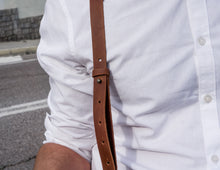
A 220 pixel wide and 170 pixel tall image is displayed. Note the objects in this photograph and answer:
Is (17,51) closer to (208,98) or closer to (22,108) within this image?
(22,108)

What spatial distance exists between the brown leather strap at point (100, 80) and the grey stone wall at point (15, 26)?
10.00 meters

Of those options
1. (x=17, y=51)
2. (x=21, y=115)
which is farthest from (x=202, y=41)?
(x=17, y=51)

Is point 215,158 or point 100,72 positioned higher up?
point 100,72

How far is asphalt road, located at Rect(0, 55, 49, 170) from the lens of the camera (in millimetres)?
3006

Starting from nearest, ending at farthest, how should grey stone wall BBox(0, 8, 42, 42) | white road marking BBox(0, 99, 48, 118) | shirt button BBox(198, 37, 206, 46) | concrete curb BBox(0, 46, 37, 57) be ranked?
shirt button BBox(198, 37, 206, 46), white road marking BBox(0, 99, 48, 118), concrete curb BBox(0, 46, 37, 57), grey stone wall BBox(0, 8, 42, 42)

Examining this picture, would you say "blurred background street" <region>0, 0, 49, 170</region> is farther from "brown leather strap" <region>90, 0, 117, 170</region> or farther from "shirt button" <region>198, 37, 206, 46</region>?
"shirt button" <region>198, 37, 206, 46</region>

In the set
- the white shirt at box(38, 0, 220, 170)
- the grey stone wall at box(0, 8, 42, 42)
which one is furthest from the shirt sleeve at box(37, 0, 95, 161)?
the grey stone wall at box(0, 8, 42, 42)

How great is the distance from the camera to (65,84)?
42.4 inches

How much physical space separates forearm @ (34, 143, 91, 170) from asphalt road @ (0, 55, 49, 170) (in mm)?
1790

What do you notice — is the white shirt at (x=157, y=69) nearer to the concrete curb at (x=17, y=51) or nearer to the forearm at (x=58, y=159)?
the forearm at (x=58, y=159)

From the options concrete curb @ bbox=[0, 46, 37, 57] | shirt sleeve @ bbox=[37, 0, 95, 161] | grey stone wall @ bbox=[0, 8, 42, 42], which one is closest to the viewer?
shirt sleeve @ bbox=[37, 0, 95, 161]

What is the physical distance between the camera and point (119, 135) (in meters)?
1.12

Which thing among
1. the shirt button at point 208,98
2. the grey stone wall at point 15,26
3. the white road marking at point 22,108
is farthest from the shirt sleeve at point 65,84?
the grey stone wall at point 15,26

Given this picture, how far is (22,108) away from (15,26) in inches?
281
